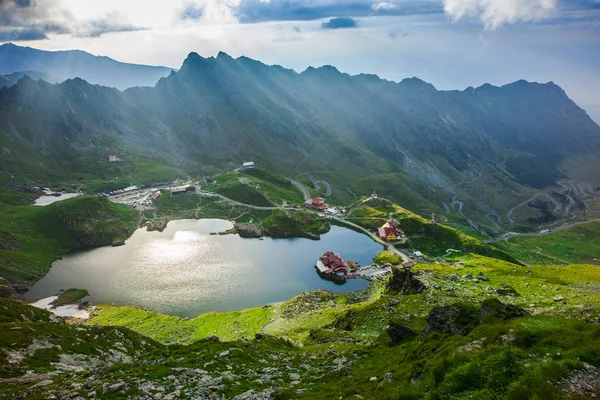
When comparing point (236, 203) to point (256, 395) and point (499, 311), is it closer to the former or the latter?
point (256, 395)

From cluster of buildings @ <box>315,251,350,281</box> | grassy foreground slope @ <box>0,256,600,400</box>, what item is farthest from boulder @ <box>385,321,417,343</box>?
cluster of buildings @ <box>315,251,350,281</box>

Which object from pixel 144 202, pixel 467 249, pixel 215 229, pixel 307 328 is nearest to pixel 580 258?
pixel 467 249

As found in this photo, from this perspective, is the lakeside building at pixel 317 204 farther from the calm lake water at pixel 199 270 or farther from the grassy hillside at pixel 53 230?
the grassy hillside at pixel 53 230

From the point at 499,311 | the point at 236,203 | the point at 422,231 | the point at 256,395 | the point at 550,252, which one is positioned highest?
the point at 499,311

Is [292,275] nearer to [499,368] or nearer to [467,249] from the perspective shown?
[467,249]

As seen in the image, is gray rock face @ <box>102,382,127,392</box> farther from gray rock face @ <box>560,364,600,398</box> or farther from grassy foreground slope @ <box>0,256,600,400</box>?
gray rock face @ <box>560,364,600,398</box>

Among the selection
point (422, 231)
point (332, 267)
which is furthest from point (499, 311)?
point (422, 231)
